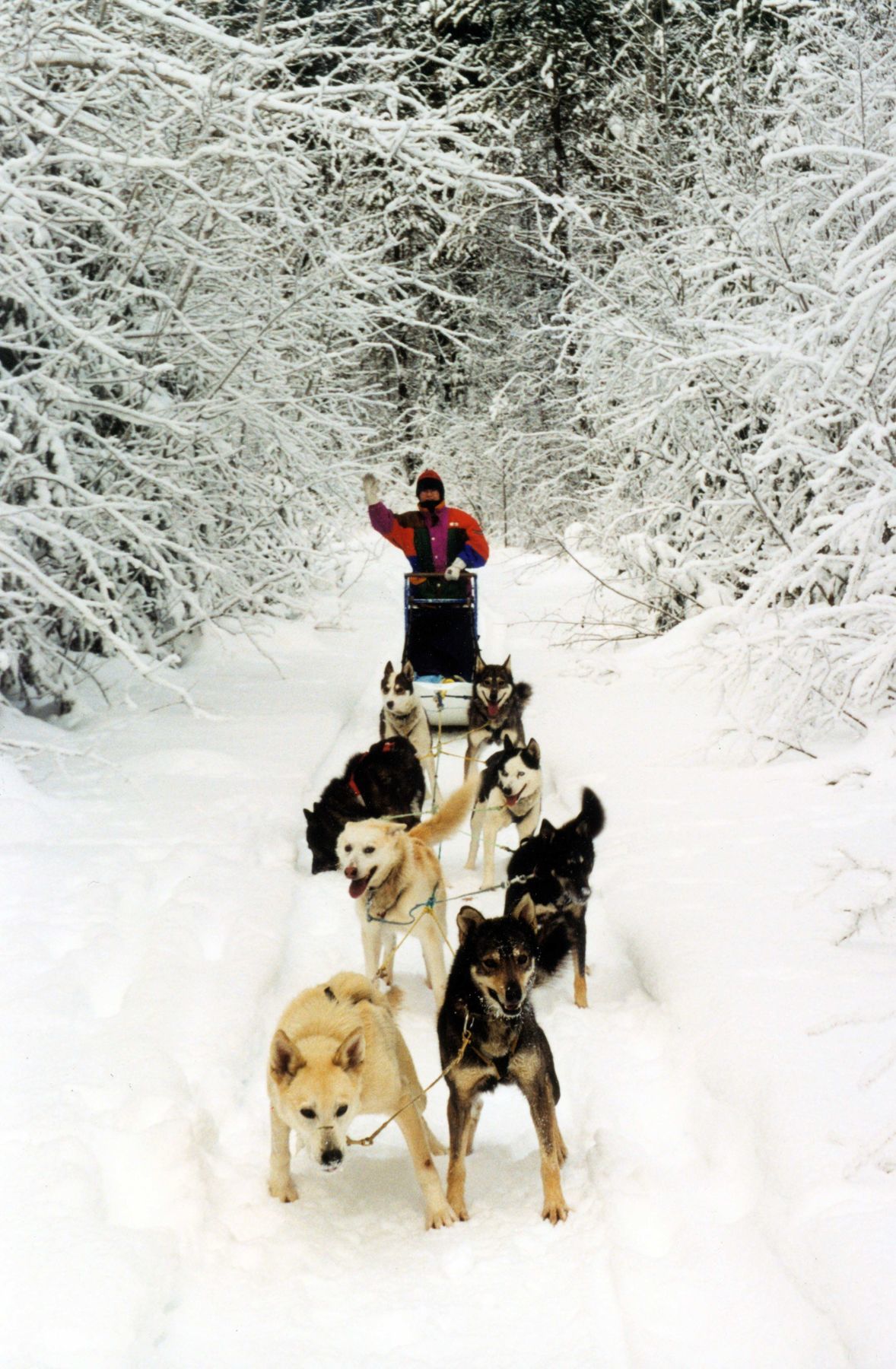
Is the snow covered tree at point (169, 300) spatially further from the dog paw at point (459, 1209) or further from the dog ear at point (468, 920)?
the dog paw at point (459, 1209)

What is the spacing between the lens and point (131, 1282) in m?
2.27

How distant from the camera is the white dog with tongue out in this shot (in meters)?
3.94

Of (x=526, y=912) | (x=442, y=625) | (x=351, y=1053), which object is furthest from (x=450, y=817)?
(x=442, y=625)

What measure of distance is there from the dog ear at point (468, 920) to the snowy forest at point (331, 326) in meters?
1.95

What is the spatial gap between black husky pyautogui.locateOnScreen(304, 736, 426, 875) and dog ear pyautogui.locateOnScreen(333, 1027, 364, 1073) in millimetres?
2116

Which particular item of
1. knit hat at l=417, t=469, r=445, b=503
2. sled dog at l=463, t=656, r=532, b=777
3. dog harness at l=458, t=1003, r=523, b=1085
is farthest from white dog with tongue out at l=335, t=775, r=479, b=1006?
knit hat at l=417, t=469, r=445, b=503

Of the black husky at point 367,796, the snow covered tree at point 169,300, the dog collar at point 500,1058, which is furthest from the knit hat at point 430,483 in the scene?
the dog collar at point 500,1058

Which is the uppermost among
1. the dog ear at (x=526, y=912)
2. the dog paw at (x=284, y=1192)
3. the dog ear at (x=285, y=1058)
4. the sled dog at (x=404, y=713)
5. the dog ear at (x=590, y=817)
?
the dog ear at (x=526, y=912)

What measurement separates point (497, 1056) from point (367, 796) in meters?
2.50

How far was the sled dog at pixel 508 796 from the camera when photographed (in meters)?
5.12

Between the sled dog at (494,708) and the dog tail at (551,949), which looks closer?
the dog tail at (551,949)

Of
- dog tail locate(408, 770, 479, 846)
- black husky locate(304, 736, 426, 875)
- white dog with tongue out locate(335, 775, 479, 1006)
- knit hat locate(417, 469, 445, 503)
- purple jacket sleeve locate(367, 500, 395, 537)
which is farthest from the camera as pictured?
knit hat locate(417, 469, 445, 503)

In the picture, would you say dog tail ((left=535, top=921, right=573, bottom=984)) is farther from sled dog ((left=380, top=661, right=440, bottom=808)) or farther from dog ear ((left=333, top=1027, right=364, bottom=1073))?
sled dog ((left=380, top=661, right=440, bottom=808))

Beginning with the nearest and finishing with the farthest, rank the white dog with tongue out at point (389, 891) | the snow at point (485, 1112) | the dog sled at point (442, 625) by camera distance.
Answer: the snow at point (485, 1112) → the white dog with tongue out at point (389, 891) → the dog sled at point (442, 625)
